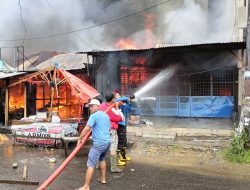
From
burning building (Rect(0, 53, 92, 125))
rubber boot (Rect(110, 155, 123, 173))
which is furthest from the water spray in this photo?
rubber boot (Rect(110, 155, 123, 173))

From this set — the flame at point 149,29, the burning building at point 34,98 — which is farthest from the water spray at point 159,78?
the flame at point 149,29

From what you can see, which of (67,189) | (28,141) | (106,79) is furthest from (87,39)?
(67,189)

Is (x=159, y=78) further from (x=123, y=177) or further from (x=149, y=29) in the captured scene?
(x=149, y=29)

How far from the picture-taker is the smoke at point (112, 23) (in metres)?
26.3

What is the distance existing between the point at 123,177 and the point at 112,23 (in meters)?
27.2

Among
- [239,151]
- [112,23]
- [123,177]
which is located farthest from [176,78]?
[112,23]

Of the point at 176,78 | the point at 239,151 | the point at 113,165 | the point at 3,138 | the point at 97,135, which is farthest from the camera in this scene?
the point at 176,78

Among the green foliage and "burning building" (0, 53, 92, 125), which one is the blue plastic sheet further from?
the green foliage

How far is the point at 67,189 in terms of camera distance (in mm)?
6645

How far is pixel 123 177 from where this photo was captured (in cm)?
755

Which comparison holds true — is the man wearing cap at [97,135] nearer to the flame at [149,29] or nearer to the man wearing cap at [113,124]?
the man wearing cap at [113,124]

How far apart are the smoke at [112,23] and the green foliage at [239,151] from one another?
17575mm

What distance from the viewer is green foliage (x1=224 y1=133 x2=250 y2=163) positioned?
880 cm

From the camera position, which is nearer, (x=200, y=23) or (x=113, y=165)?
(x=113, y=165)
